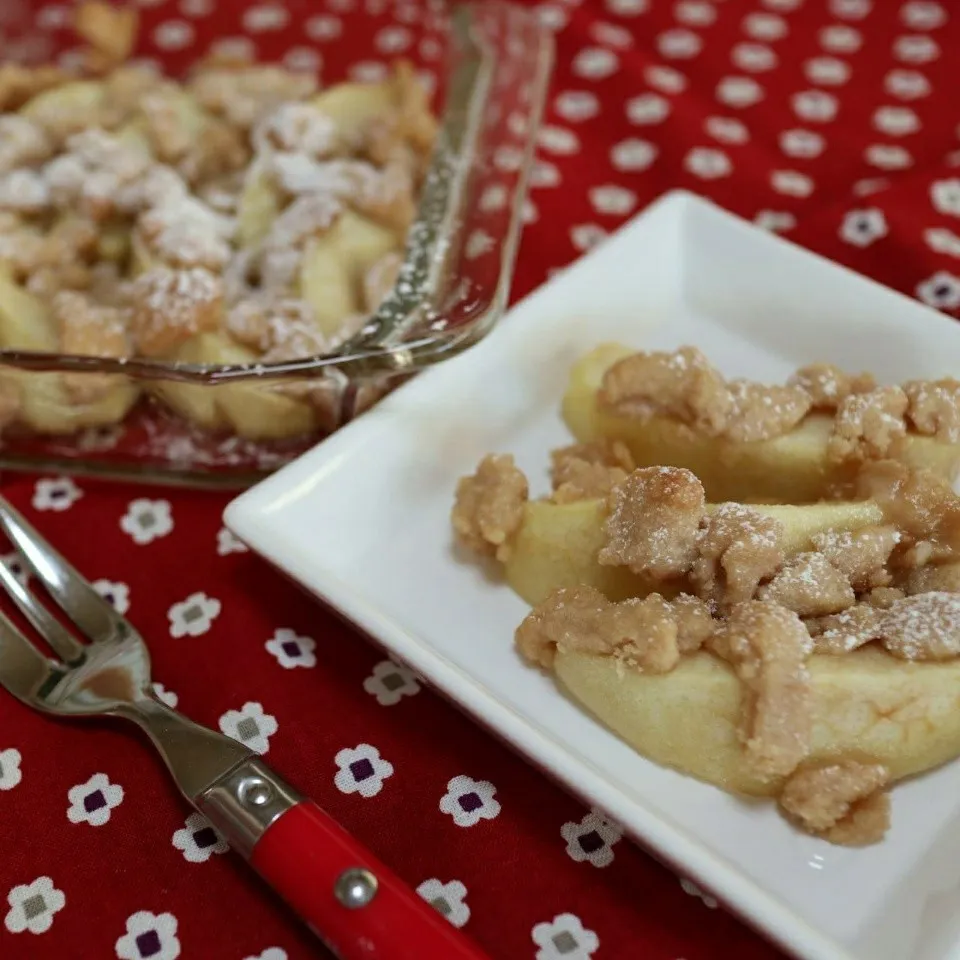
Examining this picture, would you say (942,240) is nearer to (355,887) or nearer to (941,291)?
(941,291)

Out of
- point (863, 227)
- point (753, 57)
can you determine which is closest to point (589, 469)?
point (863, 227)

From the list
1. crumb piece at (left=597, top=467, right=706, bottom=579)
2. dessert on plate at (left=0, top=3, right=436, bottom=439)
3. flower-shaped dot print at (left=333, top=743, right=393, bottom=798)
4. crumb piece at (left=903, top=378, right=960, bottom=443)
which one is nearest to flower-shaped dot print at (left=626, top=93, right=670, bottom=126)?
dessert on plate at (left=0, top=3, right=436, bottom=439)

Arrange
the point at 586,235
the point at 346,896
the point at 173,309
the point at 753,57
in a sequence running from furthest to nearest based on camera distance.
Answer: the point at 753,57, the point at 586,235, the point at 173,309, the point at 346,896

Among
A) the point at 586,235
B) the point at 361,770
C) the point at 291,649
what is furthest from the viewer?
the point at 586,235

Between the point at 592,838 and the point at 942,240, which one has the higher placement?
the point at 942,240

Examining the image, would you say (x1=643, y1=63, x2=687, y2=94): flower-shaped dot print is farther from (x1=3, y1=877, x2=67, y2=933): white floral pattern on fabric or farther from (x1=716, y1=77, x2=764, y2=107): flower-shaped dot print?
(x1=3, y1=877, x2=67, y2=933): white floral pattern on fabric

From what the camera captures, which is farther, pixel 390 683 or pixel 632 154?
pixel 632 154

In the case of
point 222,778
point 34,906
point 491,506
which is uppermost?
point 491,506

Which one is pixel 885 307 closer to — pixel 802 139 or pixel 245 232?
pixel 802 139
